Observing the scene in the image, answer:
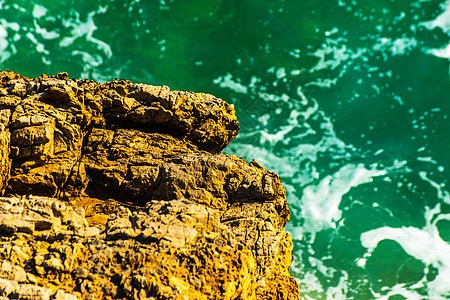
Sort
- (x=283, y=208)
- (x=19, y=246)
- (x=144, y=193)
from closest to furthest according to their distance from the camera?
(x=19, y=246)
(x=144, y=193)
(x=283, y=208)

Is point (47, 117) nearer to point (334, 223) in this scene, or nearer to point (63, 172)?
point (63, 172)

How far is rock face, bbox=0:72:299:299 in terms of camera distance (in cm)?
698

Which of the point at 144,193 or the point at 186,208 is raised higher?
the point at 144,193

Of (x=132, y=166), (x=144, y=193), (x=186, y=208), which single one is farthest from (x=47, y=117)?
(x=186, y=208)

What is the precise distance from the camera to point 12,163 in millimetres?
11297

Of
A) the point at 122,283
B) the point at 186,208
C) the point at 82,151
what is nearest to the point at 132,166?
the point at 82,151

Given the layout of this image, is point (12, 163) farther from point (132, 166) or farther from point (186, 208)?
point (186, 208)

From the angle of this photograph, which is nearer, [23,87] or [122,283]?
[122,283]

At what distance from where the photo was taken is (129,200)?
12.4 meters

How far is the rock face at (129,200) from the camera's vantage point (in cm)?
698

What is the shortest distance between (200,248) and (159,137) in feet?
25.6

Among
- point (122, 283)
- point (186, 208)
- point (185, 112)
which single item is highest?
point (185, 112)

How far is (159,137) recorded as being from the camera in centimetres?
1423

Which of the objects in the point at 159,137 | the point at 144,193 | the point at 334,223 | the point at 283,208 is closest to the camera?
the point at 144,193
